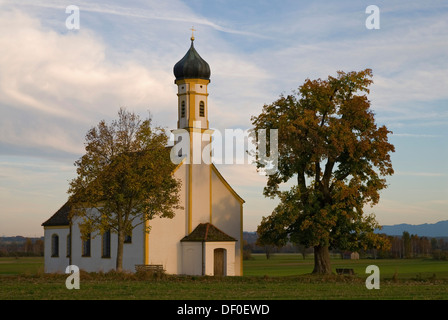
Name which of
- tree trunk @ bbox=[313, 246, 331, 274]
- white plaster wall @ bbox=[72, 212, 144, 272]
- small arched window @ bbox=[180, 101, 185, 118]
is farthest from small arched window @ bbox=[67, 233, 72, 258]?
tree trunk @ bbox=[313, 246, 331, 274]

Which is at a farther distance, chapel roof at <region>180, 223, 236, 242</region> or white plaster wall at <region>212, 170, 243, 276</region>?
white plaster wall at <region>212, 170, 243, 276</region>

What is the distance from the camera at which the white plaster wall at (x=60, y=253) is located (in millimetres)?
55312

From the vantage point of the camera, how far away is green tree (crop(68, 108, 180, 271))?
41.4 m

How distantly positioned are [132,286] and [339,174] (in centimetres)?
1848

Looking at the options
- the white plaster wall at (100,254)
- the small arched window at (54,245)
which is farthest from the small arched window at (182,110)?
the small arched window at (54,245)

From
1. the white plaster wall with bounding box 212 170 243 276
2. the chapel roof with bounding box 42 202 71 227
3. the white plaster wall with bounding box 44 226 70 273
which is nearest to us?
the white plaster wall with bounding box 212 170 243 276

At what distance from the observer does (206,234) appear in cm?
4759

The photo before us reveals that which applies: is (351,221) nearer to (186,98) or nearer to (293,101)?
(293,101)

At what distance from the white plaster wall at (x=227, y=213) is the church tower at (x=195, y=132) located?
0.62 m

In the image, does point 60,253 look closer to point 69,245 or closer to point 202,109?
point 69,245

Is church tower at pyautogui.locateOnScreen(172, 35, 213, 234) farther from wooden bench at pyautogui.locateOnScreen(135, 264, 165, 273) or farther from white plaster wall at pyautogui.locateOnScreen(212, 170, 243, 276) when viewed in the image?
wooden bench at pyautogui.locateOnScreen(135, 264, 165, 273)

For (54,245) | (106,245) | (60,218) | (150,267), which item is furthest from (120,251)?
(54,245)

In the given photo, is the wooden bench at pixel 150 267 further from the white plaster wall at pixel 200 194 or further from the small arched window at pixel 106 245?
the small arched window at pixel 106 245

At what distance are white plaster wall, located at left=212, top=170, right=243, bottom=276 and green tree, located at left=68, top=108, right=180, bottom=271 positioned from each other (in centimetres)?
691
